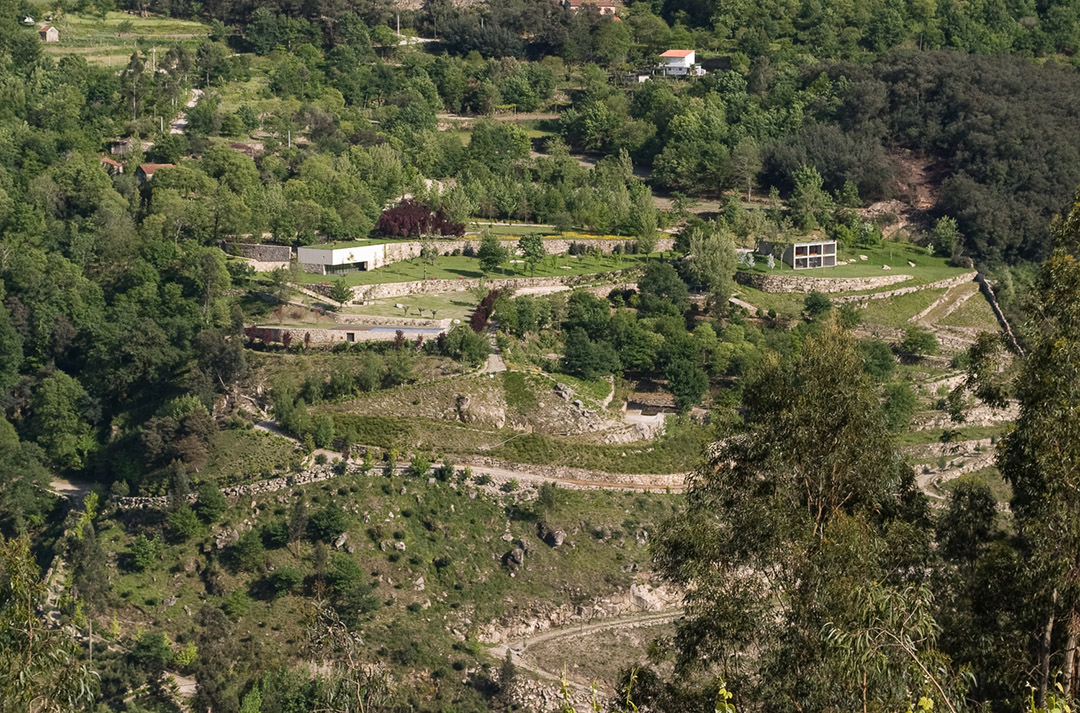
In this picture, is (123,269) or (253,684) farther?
(123,269)

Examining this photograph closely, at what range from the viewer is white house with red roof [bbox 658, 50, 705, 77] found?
87.0 metres

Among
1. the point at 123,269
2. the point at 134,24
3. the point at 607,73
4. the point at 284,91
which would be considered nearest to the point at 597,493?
the point at 123,269

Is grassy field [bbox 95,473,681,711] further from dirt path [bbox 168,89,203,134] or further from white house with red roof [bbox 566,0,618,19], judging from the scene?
white house with red roof [bbox 566,0,618,19]

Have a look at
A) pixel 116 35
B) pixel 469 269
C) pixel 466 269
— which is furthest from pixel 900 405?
pixel 116 35

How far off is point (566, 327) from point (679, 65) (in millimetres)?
35694

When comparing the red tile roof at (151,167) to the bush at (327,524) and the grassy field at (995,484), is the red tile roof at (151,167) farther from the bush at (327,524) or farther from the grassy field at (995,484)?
the grassy field at (995,484)

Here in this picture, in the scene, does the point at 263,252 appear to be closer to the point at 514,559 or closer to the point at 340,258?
the point at 340,258

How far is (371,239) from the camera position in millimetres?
63188

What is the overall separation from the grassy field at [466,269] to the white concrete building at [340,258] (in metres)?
0.43

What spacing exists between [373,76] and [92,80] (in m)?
15.4

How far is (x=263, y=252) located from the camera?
197 feet

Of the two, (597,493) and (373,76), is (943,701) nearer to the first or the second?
(597,493)

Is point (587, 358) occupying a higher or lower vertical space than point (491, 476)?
higher

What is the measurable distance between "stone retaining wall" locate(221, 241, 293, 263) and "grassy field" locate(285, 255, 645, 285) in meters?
1.54
